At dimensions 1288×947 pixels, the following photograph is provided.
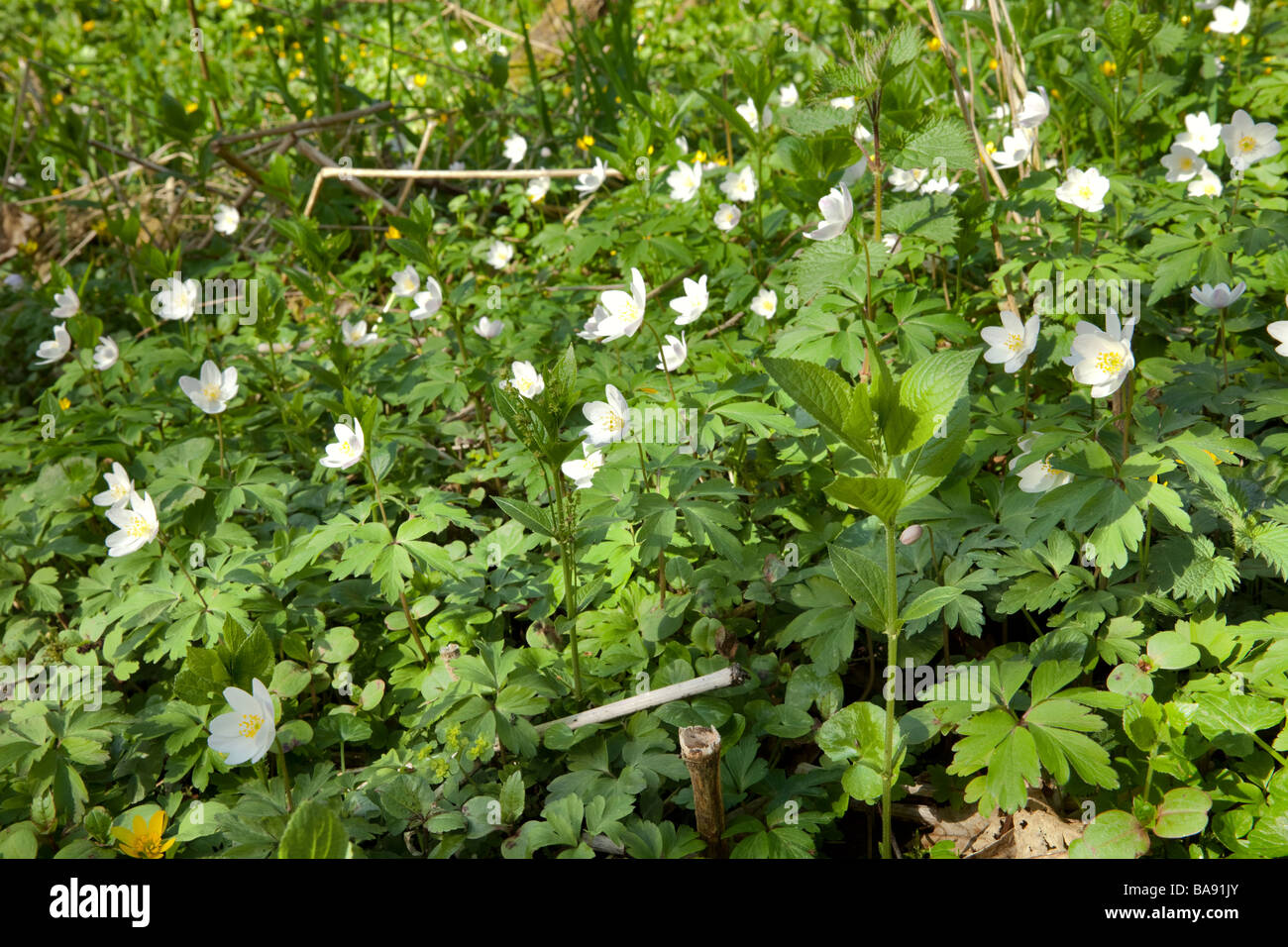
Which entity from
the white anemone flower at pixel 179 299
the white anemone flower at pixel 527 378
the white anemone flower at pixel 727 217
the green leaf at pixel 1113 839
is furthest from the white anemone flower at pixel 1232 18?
the white anemone flower at pixel 179 299

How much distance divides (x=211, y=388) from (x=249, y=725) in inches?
58.8

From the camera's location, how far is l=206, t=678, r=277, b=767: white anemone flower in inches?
70.2

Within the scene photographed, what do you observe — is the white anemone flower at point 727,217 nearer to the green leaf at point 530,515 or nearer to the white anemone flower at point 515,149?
the white anemone flower at point 515,149

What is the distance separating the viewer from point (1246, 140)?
2.88 m

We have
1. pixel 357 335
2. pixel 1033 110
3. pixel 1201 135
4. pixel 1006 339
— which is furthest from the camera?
pixel 357 335

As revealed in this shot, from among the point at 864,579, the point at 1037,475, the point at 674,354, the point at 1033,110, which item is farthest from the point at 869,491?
the point at 1033,110

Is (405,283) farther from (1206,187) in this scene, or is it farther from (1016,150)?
(1206,187)

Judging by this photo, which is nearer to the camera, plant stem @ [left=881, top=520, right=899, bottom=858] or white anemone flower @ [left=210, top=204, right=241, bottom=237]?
plant stem @ [left=881, top=520, right=899, bottom=858]

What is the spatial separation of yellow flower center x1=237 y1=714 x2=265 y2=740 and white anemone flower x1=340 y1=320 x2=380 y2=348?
1.93m

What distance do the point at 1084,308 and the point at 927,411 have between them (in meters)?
1.48

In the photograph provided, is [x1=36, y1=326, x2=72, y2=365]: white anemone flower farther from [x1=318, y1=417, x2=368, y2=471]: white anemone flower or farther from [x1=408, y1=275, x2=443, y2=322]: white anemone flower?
[x1=318, y1=417, x2=368, y2=471]: white anemone flower

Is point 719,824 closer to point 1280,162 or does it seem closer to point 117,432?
point 117,432

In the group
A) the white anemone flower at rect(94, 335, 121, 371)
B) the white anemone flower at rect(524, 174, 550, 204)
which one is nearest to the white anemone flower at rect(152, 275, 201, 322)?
the white anemone flower at rect(94, 335, 121, 371)

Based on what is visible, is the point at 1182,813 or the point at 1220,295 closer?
the point at 1182,813
